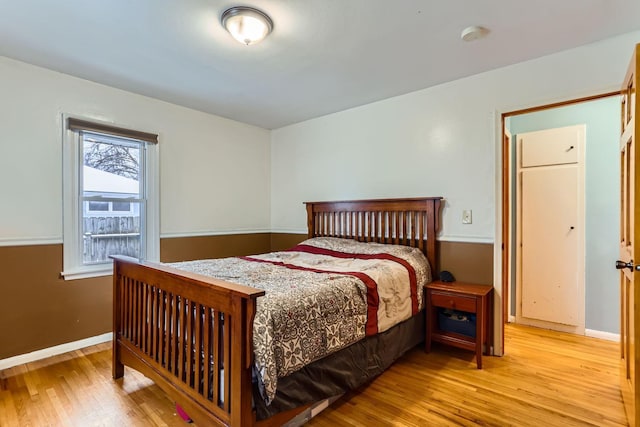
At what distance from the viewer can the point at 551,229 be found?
10.8ft

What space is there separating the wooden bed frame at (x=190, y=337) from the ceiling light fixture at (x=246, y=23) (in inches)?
59.3

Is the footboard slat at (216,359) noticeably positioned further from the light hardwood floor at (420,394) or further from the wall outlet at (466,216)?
the wall outlet at (466,216)

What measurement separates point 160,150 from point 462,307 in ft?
10.7

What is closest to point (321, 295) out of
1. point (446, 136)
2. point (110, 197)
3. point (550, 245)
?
point (446, 136)

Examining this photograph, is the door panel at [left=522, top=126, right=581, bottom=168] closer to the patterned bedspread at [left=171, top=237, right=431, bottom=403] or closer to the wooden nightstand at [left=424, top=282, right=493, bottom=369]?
the wooden nightstand at [left=424, top=282, right=493, bottom=369]

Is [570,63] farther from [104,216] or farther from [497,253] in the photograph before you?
[104,216]

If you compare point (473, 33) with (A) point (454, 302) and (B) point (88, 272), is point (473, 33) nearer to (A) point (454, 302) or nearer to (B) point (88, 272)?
(A) point (454, 302)

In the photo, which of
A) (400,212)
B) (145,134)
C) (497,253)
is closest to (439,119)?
(400,212)

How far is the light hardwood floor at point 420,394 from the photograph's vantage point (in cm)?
184

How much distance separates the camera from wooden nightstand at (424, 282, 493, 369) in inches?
96.9

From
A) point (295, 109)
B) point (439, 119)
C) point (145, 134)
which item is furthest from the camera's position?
point (295, 109)

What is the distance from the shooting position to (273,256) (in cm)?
310

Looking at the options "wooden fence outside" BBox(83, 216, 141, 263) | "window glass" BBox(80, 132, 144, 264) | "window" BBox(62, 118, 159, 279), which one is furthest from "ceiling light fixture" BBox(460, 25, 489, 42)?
"wooden fence outside" BBox(83, 216, 141, 263)

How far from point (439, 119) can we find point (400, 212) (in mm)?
949
